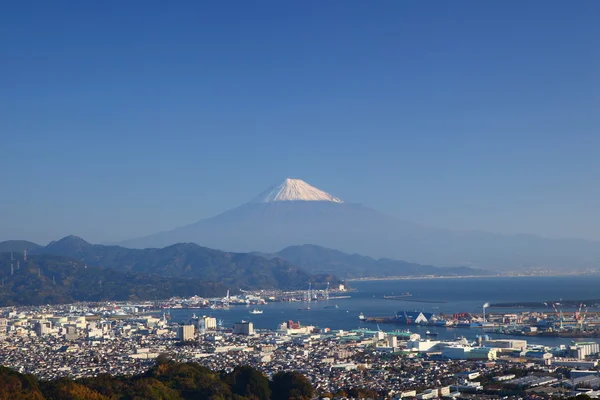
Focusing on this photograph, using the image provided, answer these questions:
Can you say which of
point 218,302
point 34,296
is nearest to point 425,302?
point 218,302

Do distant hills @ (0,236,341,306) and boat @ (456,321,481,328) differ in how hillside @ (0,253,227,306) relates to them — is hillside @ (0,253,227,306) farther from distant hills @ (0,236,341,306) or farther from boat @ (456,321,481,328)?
boat @ (456,321,481,328)

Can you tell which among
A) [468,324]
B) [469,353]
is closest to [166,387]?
[469,353]

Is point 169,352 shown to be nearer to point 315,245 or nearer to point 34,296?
point 34,296

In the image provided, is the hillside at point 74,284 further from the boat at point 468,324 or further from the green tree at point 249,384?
the green tree at point 249,384

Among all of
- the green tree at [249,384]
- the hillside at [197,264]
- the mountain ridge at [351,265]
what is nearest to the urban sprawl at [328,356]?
the green tree at [249,384]

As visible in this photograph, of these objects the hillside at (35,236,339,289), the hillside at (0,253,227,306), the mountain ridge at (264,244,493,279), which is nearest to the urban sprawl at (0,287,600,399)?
the hillside at (0,253,227,306)

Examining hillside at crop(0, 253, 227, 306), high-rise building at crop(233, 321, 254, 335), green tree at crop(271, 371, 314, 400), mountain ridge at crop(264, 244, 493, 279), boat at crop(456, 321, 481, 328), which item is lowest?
green tree at crop(271, 371, 314, 400)
